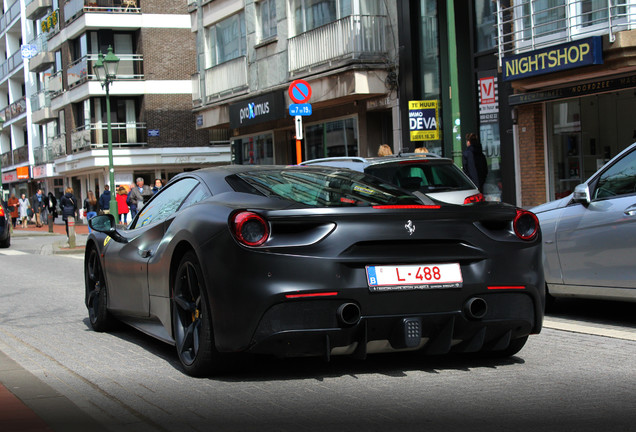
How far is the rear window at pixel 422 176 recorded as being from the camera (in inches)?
463

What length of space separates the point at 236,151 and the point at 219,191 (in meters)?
29.3

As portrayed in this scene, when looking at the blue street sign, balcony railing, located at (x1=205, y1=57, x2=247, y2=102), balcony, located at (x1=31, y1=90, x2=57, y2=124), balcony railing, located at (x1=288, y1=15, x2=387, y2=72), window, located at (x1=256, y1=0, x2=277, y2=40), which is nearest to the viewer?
the blue street sign

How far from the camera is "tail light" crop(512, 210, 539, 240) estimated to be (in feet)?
17.6

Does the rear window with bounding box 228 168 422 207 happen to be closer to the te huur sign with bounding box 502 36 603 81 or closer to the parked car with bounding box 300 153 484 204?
the parked car with bounding box 300 153 484 204

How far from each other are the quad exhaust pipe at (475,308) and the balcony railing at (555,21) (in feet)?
42.0

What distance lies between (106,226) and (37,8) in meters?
56.7

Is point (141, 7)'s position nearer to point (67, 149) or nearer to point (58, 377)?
point (67, 149)

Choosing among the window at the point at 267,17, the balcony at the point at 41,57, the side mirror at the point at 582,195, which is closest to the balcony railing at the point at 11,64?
the balcony at the point at 41,57

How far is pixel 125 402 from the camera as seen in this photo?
4.84 m

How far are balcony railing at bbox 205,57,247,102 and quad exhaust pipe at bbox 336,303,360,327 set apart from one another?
26.1 m

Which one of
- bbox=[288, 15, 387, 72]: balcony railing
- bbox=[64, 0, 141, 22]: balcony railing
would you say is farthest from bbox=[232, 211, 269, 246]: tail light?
bbox=[64, 0, 141, 22]: balcony railing

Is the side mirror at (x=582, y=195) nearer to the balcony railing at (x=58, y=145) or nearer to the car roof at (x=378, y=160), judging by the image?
the car roof at (x=378, y=160)

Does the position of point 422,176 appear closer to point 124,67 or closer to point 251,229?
point 251,229

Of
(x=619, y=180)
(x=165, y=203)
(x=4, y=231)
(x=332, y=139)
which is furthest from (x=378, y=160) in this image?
(x=4, y=231)
